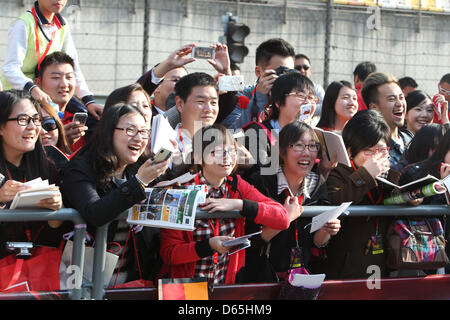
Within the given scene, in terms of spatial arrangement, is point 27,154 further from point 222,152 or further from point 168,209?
point 222,152

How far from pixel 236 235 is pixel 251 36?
8.18m

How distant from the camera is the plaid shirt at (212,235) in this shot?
131 inches

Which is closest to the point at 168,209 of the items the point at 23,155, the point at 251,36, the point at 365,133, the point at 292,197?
the point at 292,197

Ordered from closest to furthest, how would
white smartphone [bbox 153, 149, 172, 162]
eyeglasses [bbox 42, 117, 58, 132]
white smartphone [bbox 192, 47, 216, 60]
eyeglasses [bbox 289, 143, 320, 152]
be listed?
white smartphone [bbox 153, 149, 172, 162] → eyeglasses [bbox 289, 143, 320, 152] → eyeglasses [bbox 42, 117, 58, 132] → white smartphone [bbox 192, 47, 216, 60]

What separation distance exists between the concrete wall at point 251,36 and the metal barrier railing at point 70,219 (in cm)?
655

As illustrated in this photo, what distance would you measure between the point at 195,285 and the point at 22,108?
120 centimetres

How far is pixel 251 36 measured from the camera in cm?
1121

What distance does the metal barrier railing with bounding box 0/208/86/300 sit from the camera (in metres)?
2.89

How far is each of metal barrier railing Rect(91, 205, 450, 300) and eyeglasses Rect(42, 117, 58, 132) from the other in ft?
3.17

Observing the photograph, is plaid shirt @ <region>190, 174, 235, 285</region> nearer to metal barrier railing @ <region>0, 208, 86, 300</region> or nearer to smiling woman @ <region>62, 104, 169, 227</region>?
smiling woman @ <region>62, 104, 169, 227</region>

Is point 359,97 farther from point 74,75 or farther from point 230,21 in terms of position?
point 230,21

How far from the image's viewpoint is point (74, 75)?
478 cm

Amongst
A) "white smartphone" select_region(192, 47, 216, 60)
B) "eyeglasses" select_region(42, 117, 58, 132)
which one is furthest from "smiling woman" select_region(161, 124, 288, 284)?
"white smartphone" select_region(192, 47, 216, 60)

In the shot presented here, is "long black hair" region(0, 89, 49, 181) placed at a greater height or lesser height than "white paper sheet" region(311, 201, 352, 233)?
greater
